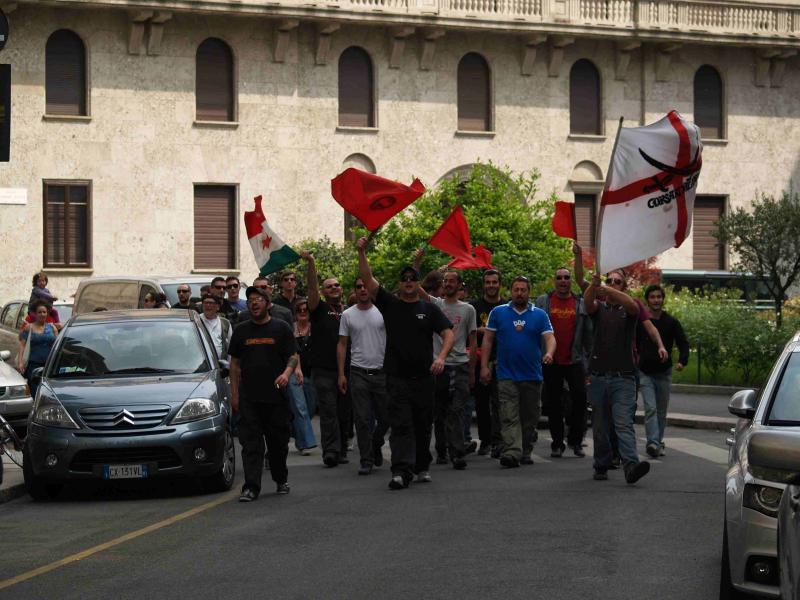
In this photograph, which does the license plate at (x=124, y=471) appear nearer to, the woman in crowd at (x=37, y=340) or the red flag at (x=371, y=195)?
the red flag at (x=371, y=195)

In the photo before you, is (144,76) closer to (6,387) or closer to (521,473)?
(6,387)

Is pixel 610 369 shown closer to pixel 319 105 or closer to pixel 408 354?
pixel 408 354

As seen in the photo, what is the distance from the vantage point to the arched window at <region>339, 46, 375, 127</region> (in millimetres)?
41375

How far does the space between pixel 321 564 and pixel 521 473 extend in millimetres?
5754

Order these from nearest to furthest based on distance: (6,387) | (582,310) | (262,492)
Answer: (262,492) → (582,310) → (6,387)

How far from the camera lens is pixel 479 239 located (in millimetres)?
32281

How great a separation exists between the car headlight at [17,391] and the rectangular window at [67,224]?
20.1 metres

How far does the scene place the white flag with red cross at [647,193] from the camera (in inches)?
576

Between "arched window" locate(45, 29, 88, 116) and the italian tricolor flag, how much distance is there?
17986 millimetres

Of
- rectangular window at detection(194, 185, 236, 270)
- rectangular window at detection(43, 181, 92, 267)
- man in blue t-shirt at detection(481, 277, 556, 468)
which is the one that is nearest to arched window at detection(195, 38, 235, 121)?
rectangular window at detection(194, 185, 236, 270)

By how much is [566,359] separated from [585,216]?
2756 centimetres

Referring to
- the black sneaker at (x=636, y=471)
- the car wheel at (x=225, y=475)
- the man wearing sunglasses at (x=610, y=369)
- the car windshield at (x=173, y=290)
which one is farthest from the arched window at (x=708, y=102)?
the car wheel at (x=225, y=475)

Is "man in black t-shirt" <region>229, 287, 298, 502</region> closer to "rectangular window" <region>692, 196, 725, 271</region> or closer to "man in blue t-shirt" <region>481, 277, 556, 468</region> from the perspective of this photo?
"man in blue t-shirt" <region>481, 277, 556, 468</region>

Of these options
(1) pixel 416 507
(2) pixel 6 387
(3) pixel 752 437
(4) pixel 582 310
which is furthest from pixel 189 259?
(3) pixel 752 437
